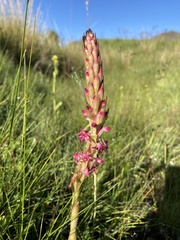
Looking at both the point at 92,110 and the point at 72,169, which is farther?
the point at 72,169

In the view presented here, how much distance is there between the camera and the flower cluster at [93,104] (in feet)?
1.71

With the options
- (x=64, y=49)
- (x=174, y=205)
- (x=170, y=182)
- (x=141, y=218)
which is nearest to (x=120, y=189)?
(x=141, y=218)

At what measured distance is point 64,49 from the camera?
5.76 metres

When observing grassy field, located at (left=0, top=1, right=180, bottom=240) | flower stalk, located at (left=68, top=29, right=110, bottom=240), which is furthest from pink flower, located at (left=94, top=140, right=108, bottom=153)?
grassy field, located at (left=0, top=1, right=180, bottom=240)

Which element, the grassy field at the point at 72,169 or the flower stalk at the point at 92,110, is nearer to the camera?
the flower stalk at the point at 92,110

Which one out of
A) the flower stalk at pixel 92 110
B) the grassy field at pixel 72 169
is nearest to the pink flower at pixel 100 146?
the flower stalk at pixel 92 110

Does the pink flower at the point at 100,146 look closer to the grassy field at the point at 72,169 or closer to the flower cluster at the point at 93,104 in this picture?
the flower cluster at the point at 93,104

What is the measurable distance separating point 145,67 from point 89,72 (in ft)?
18.4

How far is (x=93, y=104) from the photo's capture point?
54 centimetres

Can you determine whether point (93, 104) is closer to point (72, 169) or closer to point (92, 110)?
point (92, 110)

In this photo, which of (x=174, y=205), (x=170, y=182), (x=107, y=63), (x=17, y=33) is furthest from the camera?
(x=107, y=63)

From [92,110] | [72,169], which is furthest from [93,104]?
[72,169]

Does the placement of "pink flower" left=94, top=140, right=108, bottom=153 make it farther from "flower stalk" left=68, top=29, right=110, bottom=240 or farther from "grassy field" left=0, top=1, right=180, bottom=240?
"grassy field" left=0, top=1, right=180, bottom=240

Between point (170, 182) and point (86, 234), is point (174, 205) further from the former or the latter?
point (86, 234)
